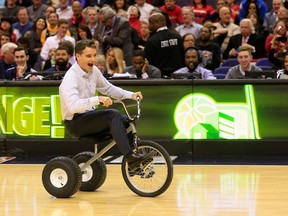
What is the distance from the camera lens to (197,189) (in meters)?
10.8

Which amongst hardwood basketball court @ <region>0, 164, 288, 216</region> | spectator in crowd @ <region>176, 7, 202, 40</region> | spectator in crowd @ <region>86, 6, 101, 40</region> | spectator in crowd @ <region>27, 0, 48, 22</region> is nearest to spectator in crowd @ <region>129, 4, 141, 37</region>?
spectator in crowd @ <region>86, 6, 101, 40</region>

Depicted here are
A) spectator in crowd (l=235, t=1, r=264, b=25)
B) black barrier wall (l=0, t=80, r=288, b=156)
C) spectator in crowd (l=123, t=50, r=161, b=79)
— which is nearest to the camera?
black barrier wall (l=0, t=80, r=288, b=156)

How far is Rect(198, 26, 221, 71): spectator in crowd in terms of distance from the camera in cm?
1614

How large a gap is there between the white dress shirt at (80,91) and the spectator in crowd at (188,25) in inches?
274

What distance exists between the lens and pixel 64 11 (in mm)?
19344

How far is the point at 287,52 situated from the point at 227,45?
2.87 m

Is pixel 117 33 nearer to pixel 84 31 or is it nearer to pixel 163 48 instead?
pixel 84 31

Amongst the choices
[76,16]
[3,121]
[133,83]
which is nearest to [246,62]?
[133,83]

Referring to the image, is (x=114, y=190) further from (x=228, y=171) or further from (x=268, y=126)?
(x=268, y=126)

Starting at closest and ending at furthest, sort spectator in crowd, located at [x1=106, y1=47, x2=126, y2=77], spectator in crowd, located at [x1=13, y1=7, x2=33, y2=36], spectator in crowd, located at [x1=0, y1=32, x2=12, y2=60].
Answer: spectator in crowd, located at [x1=106, y1=47, x2=126, y2=77]
spectator in crowd, located at [x1=0, y1=32, x2=12, y2=60]
spectator in crowd, located at [x1=13, y1=7, x2=33, y2=36]

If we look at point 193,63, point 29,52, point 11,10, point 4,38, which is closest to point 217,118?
point 193,63

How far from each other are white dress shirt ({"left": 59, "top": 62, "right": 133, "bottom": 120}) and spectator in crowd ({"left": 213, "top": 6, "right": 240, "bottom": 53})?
7101 millimetres

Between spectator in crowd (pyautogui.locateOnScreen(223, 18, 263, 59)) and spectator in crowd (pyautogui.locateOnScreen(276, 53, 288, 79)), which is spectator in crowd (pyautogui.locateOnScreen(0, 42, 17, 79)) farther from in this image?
spectator in crowd (pyautogui.locateOnScreen(276, 53, 288, 79))

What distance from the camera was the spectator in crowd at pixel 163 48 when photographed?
15.8 metres
